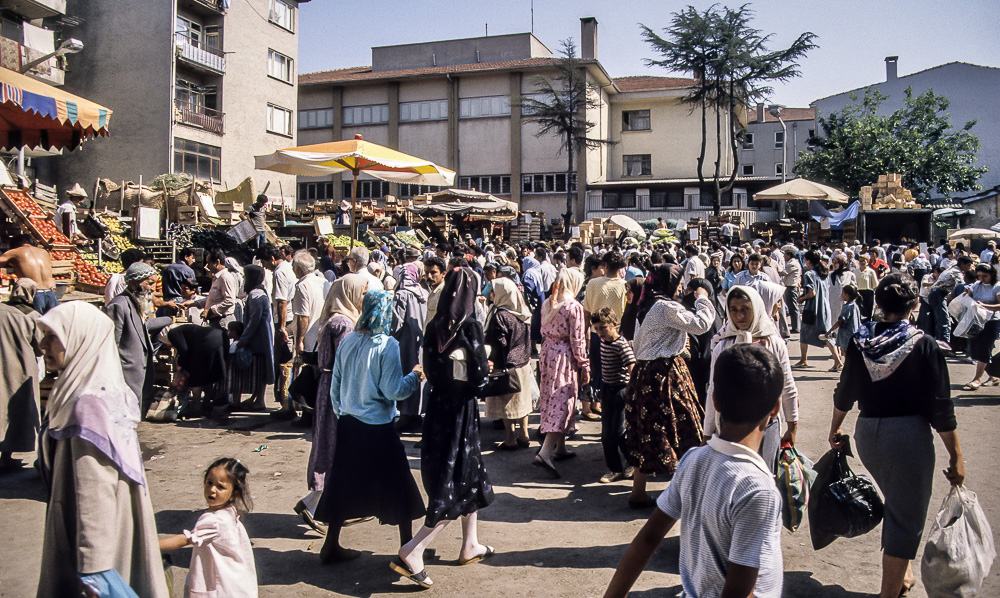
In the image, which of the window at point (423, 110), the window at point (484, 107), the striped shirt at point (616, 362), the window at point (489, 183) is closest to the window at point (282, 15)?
the window at point (423, 110)

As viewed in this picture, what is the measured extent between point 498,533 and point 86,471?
289 cm

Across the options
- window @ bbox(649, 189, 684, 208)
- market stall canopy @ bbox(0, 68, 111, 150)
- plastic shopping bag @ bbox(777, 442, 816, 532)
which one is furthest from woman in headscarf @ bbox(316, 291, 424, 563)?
window @ bbox(649, 189, 684, 208)

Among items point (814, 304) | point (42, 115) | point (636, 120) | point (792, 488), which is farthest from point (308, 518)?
point (636, 120)

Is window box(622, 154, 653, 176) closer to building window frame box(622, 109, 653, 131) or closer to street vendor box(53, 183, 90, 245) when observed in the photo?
building window frame box(622, 109, 653, 131)

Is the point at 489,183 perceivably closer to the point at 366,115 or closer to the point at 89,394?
the point at 366,115

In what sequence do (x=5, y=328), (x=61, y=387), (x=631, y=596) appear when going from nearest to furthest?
(x=61, y=387), (x=631, y=596), (x=5, y=328)

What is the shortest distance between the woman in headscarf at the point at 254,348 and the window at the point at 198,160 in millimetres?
23811

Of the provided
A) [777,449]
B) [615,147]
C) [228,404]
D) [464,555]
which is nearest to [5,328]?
[228,404]

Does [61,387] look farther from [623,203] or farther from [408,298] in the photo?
[623,203]

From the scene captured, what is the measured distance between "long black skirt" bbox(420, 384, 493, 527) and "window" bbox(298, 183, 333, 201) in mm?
40898

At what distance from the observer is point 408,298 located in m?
7.86

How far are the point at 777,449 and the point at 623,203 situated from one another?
38.6 m

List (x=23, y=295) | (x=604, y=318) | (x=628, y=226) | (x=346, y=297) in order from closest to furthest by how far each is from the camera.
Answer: (x=346, y=297)
(x=604, y=318)
(x=23, y=295)
(x=628, y=226)

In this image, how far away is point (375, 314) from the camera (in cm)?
450
